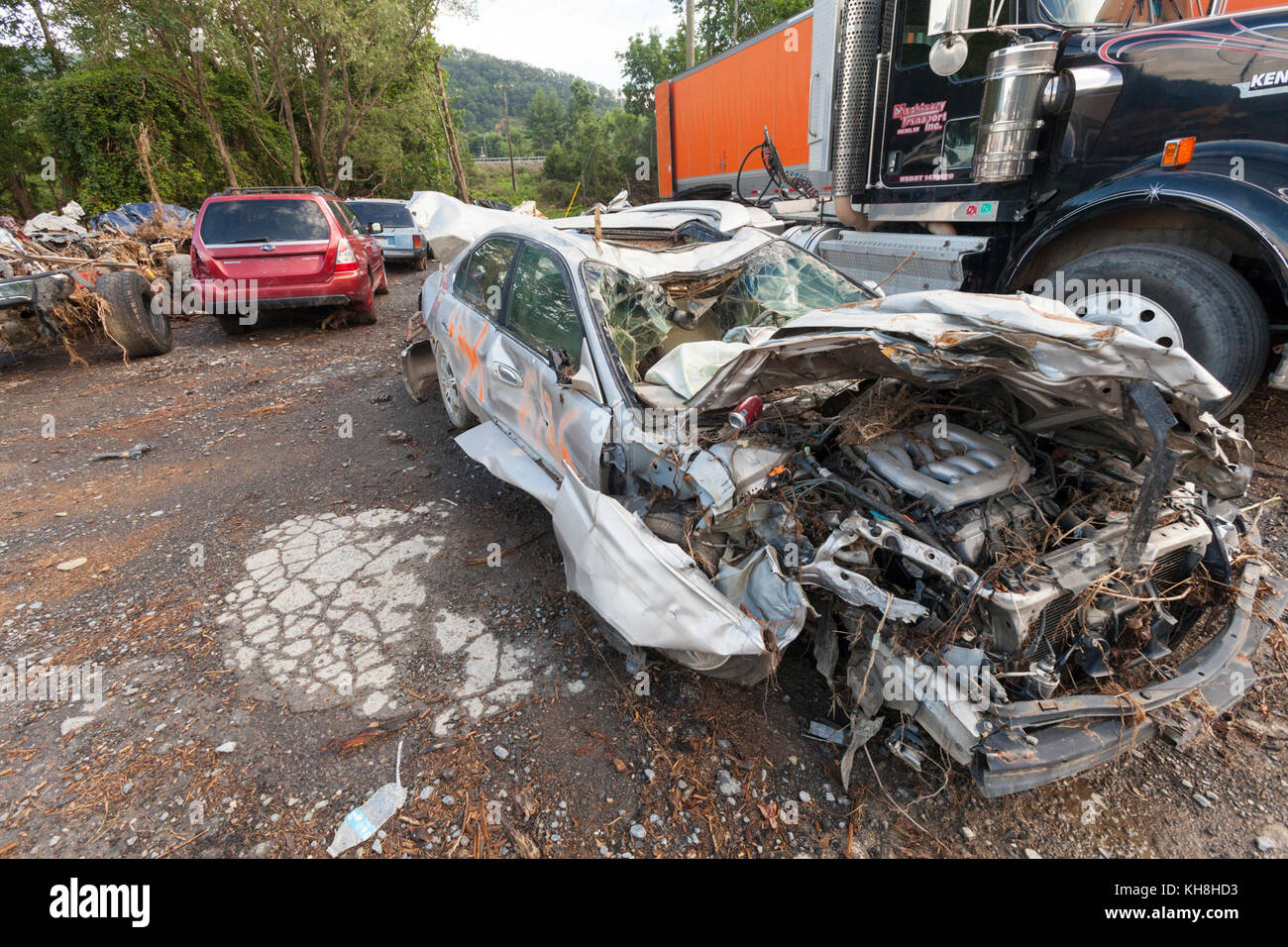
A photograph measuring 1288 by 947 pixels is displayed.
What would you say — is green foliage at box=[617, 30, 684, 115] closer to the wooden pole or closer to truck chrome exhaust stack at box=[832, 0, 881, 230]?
the wooden pole

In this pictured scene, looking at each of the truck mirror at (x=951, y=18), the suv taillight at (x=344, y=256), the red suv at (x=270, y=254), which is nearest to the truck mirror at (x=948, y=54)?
the truck mirror at (x=951, y=18)

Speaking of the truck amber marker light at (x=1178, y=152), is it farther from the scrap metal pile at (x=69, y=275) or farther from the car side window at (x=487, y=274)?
the scrap metal pile at (x=69, y=275)

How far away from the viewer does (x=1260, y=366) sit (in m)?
3.50

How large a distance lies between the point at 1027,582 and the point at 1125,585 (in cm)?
42

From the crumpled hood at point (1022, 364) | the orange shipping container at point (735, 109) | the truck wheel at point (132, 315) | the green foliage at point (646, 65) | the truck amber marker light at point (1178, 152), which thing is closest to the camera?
the crumpled hood at point (1022, 364)

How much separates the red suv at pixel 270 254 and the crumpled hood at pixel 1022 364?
6641mm

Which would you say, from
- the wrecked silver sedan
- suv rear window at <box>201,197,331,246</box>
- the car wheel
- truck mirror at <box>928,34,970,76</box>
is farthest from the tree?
the wrecked silver sedan

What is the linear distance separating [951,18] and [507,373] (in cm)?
367

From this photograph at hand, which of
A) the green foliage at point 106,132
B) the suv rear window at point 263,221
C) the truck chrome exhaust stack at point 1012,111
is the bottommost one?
the suv rear window at point 263,221

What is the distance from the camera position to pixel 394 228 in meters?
12.1

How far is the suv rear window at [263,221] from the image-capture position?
706 centimetres

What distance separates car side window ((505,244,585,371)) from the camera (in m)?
3.03

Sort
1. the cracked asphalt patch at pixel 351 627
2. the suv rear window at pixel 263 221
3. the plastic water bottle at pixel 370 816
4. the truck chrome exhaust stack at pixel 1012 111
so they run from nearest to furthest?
the plastic water bottle at pixel 370 816 < the cracked asphalt patch at pixel 351 627 < the truck chrome exhaust stack at pixel 1012 111 < the suv rear window at pixel 263 221
